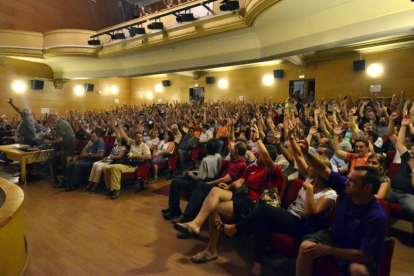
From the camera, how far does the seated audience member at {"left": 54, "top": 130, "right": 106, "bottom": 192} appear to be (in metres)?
3.86

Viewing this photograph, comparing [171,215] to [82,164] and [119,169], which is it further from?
[82,164]

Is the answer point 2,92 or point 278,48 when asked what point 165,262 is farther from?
point 2,92

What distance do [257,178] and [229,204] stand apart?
37 centimetres

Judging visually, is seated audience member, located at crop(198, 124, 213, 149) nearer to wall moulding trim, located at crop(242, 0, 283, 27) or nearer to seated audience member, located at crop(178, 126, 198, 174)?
seated audience member, located at crop(178, 126, 198, 174)

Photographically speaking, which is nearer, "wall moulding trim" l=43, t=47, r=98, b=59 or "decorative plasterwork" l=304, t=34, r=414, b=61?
"decorative plasterwork" l=304, t=34, r=414, b=61

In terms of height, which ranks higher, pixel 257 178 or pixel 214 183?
pixel 257 178

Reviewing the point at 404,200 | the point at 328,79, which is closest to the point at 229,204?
the point at 404,200

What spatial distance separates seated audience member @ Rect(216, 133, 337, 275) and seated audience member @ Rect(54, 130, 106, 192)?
294cm

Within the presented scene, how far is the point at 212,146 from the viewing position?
9.41ft

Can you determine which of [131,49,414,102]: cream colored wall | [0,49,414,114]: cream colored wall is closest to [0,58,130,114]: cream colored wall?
[0,49,414,114]: cream colored wall

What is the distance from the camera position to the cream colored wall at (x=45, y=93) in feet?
30.0

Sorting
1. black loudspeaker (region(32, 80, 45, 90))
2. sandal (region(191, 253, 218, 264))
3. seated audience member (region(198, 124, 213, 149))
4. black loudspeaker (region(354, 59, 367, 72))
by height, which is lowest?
sandal (region(191, 253, 218, 264))

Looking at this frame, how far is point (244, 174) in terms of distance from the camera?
2.42 meters

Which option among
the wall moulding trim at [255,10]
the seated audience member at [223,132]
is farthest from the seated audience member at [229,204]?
the wall moulding trim at [255,10]
